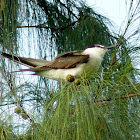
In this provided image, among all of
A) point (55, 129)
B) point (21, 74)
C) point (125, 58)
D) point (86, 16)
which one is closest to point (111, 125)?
point (55, 129)

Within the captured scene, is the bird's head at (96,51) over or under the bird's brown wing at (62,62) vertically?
over

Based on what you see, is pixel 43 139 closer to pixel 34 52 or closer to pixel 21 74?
pixel 21 74

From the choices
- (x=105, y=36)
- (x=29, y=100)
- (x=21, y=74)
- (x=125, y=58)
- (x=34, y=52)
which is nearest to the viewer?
(x=125, y=58)

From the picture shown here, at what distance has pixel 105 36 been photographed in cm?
197

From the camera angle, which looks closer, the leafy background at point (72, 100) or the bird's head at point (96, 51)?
the leafy background at point (72, 100)

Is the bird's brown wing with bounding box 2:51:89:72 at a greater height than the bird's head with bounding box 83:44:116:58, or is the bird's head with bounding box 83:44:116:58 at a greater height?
the bird's head with bounding box 83:44:116:58

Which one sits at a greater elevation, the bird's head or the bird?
the bird's head

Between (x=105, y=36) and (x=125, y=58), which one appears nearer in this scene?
(x=125, y=58)

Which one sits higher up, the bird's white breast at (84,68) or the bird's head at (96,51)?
the bird's head at (96,51)

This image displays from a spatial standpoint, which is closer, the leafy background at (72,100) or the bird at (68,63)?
the leafy background at (72,100)

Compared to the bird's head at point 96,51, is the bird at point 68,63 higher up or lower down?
lower down

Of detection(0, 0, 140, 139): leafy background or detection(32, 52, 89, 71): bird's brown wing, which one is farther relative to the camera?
detection(32, 52, 89, 71): bird's brown wing

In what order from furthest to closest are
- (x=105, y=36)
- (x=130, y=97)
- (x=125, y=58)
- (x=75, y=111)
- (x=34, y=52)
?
(x=105, y=36) → (x=34, y=52) → (x=125, y=58) → (x=130, y=97) → (x=75, y=111)

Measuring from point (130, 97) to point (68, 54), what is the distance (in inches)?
25.1
